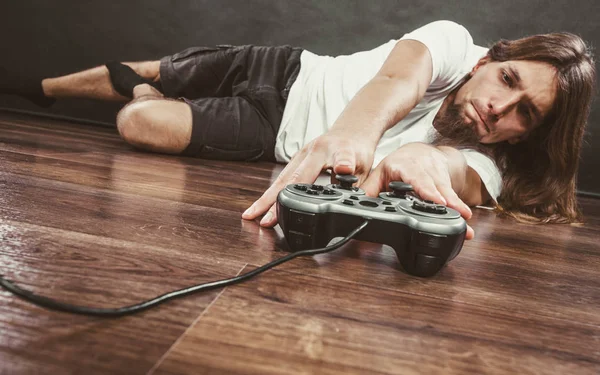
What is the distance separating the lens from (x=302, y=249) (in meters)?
0.55

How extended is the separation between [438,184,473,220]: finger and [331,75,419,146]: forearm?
0.56 feet

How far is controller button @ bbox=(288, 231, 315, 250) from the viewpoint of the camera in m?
0.54

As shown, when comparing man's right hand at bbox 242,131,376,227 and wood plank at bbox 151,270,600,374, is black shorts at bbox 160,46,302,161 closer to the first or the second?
man's right hand at bbox 242,131,376,227

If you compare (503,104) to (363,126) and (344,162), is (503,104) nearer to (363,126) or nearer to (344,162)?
(363,126)

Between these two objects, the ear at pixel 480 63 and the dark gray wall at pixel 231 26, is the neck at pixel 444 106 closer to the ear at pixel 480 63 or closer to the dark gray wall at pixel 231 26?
the ear at pixel 480 63

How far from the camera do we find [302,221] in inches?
20.6

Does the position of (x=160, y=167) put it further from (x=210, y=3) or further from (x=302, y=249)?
(x=210, y=3)

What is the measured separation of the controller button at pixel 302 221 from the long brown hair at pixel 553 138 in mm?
918

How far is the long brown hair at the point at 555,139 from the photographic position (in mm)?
1333

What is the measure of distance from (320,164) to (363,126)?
178mm

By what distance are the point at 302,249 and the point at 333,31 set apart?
1.88m

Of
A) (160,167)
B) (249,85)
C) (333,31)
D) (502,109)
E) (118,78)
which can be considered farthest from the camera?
(333,31)

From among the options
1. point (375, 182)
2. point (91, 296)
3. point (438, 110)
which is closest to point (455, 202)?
point (375, 182)

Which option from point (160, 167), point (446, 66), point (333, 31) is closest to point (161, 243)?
point (160, 167)
